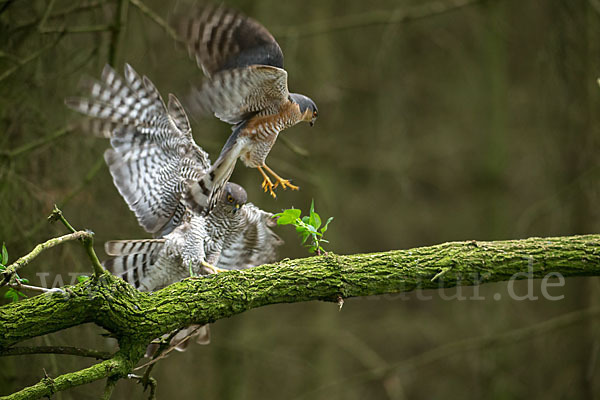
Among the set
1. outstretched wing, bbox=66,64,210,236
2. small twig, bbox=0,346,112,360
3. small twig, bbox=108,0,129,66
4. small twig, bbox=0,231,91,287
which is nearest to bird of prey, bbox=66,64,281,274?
outstretched wing, bbox=66,64,210,236

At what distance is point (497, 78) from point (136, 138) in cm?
496

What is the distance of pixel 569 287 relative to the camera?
7199 mm

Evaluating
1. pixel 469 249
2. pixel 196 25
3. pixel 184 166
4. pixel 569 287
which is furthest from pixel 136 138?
pixel 569 287

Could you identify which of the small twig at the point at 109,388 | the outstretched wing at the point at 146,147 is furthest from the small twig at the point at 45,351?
the outstretched wing at the point at 146,147

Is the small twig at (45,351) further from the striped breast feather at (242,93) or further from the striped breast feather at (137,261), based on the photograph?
the striped breast feather at (242,93)

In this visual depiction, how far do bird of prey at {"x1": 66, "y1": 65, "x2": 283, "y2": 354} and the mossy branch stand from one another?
718 millimetres

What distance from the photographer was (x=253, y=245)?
379 centimetres

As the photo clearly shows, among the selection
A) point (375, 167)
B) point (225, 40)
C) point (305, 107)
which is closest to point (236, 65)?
point (225, 40)

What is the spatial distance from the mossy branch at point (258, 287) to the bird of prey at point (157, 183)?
718mm

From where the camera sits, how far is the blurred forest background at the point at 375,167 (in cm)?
378

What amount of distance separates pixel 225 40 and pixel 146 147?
910 millimetres

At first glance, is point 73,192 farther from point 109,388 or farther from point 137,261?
point 109,388

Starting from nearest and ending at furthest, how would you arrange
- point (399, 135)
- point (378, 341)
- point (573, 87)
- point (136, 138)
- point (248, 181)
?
point (136, 138), point (573, 87), point (248, 181), point (399, 135), point (378, 341)

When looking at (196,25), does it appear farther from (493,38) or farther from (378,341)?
(378,341)
